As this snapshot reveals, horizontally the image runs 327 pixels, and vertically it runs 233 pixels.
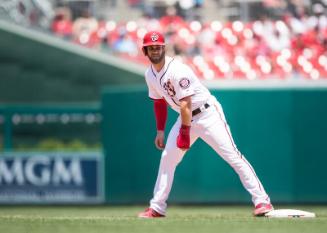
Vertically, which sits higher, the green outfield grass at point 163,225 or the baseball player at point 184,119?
the baseball player at point 184,119

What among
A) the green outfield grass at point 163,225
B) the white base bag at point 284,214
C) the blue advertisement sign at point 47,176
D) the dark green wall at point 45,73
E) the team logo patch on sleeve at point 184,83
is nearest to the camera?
the green outfield grass at point 163,225

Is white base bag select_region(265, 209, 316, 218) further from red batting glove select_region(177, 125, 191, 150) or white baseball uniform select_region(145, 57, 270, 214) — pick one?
red batting glove select_region(177, 125, 191, 150)

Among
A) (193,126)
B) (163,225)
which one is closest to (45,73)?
(193,126)

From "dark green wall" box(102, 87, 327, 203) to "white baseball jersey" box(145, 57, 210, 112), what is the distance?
401 centimetres

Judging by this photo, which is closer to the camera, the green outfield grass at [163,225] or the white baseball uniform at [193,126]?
the green outfield grass at [163,225]

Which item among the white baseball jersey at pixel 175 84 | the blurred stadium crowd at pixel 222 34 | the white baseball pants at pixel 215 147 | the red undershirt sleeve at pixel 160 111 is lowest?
the white baseball pants at pixel 215 147

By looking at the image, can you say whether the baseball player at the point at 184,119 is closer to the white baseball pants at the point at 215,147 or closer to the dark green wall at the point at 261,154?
the white baseball pants at the point at 215,147

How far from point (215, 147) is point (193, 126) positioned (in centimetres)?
Answer: 29

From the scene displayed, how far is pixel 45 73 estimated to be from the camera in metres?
18.2

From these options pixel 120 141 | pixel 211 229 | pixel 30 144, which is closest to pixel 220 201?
pixel 120 141

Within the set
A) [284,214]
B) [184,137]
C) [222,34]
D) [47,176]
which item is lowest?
[47,176]

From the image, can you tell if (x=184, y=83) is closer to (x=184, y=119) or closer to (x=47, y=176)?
(x=184, y=119)

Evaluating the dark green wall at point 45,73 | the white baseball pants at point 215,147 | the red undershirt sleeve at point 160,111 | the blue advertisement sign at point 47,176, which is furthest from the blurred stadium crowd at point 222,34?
the white baseball pants at point 215,147

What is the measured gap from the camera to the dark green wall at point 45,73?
58.0 ft
